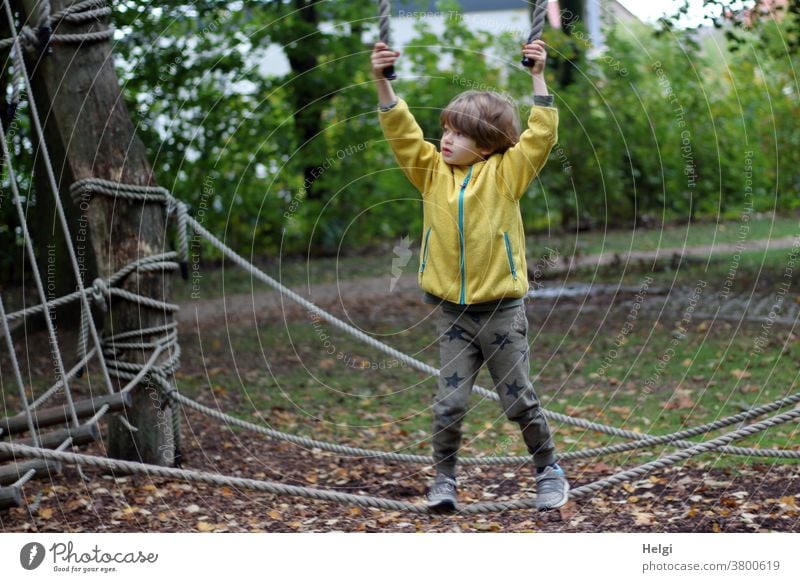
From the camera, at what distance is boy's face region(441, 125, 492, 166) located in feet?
12.3

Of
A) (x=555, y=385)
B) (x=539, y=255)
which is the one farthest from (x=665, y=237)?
(x=555, y=385)

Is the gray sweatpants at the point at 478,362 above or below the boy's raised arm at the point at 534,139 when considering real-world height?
below

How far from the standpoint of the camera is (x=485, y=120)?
374 centimetres

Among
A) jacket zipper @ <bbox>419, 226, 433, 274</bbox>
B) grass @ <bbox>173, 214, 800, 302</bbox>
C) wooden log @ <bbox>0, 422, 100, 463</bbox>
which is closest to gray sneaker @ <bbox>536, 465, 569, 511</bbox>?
jacket zipper @ <bbox>419, 226, 433, 274</bbox>

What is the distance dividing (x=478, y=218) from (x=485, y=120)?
36cm

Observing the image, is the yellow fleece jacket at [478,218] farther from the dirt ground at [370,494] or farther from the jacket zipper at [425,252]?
the dirt ground at [370,494]

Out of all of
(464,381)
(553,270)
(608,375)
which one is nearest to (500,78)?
(553,270)

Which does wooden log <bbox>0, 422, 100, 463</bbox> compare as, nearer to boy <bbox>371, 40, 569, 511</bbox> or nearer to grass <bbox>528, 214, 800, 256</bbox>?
boy <bbox>371, 40, 569, 511</bbox>

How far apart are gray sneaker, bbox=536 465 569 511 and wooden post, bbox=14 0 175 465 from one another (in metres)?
2.00

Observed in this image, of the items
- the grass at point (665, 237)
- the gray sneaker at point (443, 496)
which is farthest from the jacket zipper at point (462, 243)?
the grass at point (665, 237)

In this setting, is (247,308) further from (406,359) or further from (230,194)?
(406,359)

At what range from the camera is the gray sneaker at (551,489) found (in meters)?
3.91

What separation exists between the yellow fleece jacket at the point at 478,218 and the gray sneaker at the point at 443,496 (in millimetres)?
722
